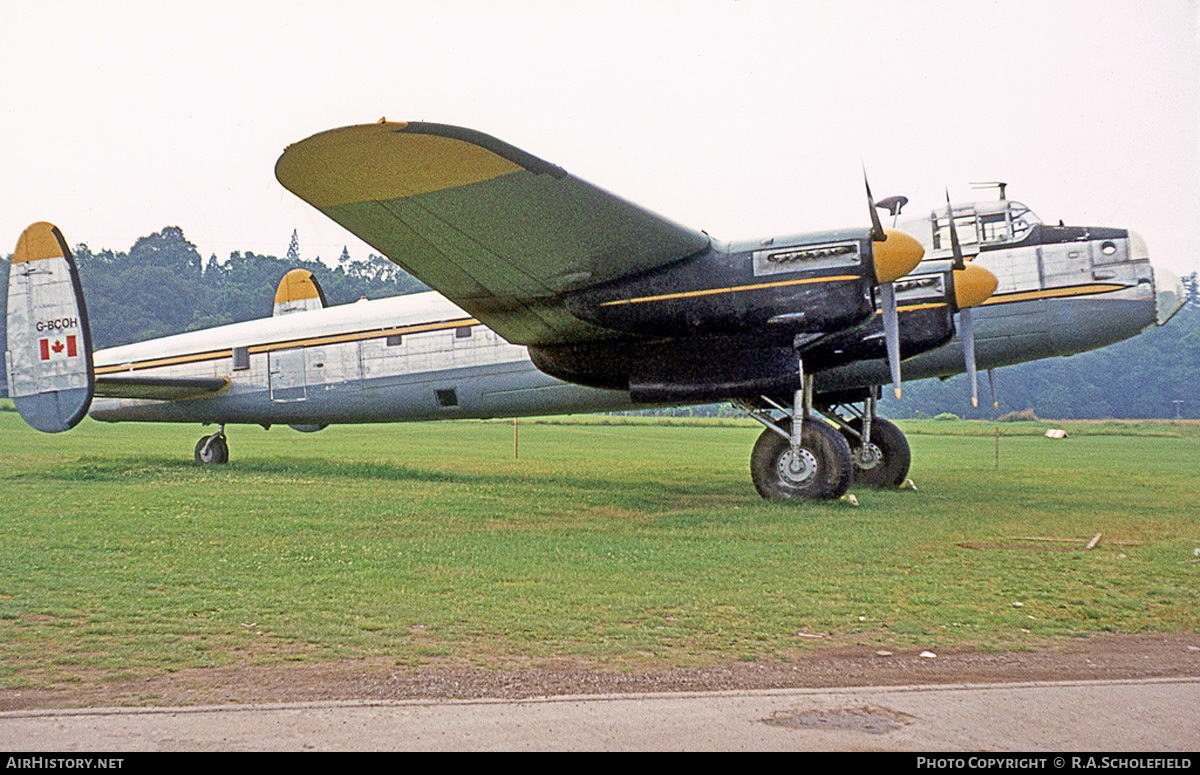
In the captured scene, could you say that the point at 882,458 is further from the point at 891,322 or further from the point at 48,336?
the point at 48,336

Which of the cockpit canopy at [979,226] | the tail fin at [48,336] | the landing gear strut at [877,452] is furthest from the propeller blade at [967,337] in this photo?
the tail fin at [48,336]

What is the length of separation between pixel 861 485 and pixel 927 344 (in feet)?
9.48

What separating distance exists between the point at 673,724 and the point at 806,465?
7.24m

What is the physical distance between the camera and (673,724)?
332 centimetres

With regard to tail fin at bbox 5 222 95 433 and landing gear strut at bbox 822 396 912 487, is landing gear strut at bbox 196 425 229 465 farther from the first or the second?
landing gear strut at bbox 822 396 912 487

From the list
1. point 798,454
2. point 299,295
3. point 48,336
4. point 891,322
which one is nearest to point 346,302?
point 299,295

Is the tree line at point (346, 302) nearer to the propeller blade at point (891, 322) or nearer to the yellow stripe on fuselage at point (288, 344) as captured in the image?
the yellow stripe on fuselage at point (288, 344)

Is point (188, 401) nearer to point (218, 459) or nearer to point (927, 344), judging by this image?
point (218, 459)

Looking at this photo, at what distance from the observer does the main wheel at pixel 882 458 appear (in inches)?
501

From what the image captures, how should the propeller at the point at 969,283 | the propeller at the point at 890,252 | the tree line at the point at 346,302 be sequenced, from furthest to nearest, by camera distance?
the tree line at the point at 346,302 < the propeller at the point at 969,283 < the propeller at the point at 890,252

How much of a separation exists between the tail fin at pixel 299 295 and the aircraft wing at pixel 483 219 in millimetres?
7955

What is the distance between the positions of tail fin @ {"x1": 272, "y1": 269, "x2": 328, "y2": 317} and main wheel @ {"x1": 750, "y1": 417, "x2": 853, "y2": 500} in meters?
10.3

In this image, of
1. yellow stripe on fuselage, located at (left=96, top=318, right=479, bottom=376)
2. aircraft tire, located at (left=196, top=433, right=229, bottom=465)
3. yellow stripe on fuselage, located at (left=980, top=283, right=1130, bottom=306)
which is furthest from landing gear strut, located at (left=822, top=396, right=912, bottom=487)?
aircraft tire, located at (left=196, top=433, right=229, bottom=465)

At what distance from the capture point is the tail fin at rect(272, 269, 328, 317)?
57.8ft
